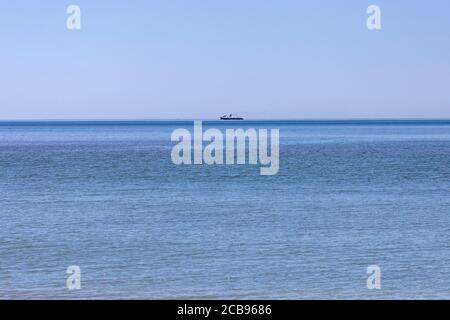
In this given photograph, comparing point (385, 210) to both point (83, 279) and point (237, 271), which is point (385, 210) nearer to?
point (237, 271)

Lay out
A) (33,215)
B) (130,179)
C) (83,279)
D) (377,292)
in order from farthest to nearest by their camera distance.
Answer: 1. (130,179)
2. (33,215)
3. (83,279)
4. (377,292)

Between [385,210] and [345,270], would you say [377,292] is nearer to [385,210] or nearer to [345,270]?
[345,270]

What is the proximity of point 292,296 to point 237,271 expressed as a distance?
2.33m

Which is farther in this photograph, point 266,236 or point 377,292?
point 266,236

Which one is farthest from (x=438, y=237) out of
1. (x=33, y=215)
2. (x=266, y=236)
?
(x=33, y=215)

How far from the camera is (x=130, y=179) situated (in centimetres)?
4534

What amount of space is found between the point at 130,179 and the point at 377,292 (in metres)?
30.8
